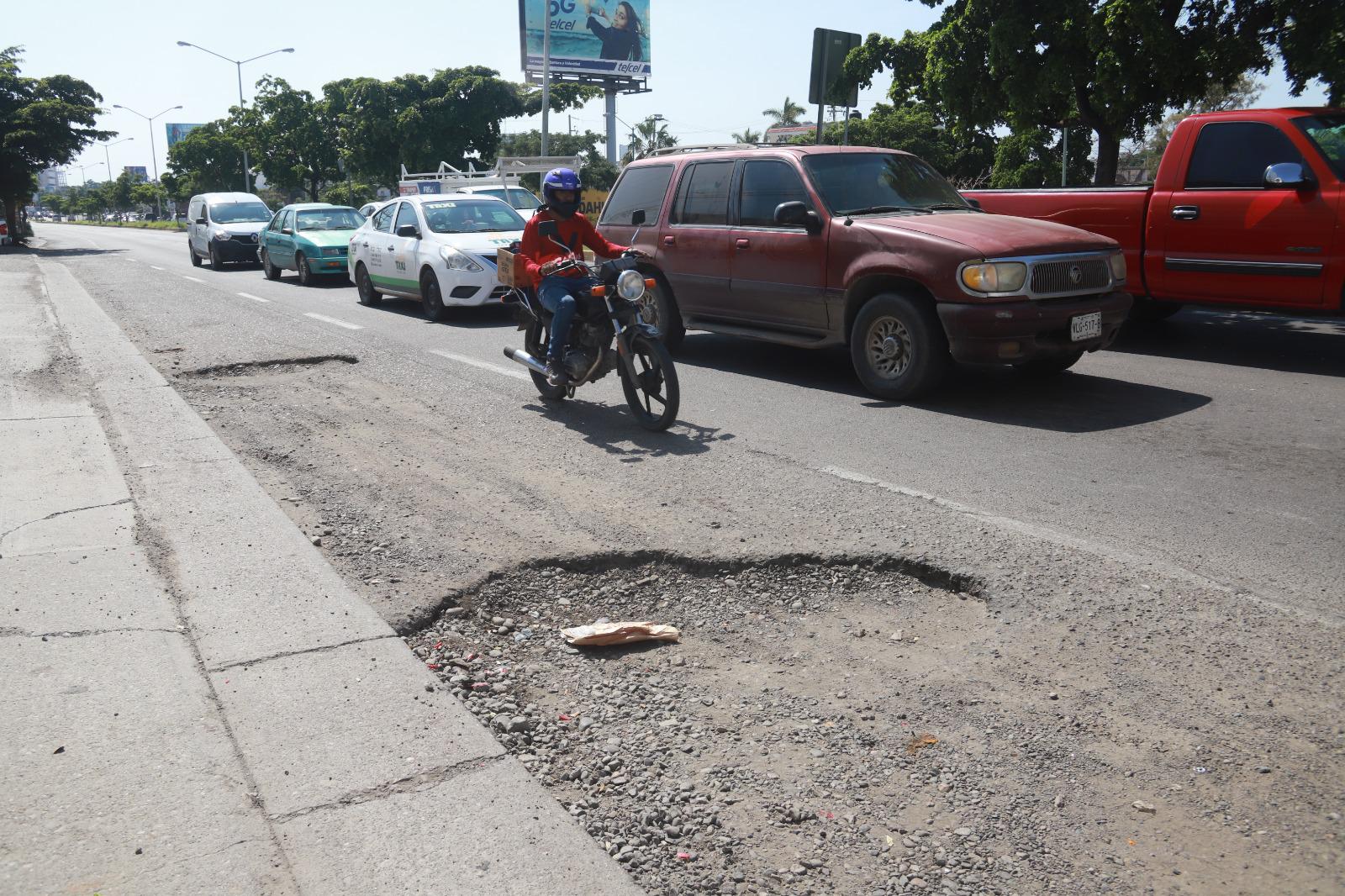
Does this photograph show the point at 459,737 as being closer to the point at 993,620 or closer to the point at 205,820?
the point at 205,820

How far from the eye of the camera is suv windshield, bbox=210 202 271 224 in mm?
26609

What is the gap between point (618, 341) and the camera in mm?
7254

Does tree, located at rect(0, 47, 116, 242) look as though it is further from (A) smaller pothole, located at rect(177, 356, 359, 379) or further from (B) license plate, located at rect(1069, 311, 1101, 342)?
(B) license plate, located at rect(1069, 311, 1101, 342)

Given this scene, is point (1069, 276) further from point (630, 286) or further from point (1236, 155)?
point (630, 286)

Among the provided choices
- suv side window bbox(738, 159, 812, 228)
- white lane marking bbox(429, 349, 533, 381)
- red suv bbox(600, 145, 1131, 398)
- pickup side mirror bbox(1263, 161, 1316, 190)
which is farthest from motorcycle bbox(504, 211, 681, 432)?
pickup side mirror bbox(1263, 161, 1316, 190)

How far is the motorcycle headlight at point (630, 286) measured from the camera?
7.06 meters

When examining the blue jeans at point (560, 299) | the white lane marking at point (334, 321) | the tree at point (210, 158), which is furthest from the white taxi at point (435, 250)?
the tree at point (210, 158)

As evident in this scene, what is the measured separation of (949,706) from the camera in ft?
11.2

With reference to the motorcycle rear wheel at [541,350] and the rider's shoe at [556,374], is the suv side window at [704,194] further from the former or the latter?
the rider's shoe at [556,374]

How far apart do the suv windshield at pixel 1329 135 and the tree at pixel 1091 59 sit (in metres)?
3.68

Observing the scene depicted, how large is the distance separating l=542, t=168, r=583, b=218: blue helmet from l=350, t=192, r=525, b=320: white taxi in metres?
5.69

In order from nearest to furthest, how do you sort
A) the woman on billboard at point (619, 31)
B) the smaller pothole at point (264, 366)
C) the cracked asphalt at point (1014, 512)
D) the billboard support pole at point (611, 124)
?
1. the cracked asphalt at point (1014, 512)
2. the smaller pothole at point (264, 366)
3. the woman on billboard at point (619, 31)
4. the billboard support pole at point (611, 124)

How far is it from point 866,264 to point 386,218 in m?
9.69

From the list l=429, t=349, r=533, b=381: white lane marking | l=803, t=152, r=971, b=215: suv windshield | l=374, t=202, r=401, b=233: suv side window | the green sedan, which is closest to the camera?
l=803, t=152, r=971, b=215: suv windshield
